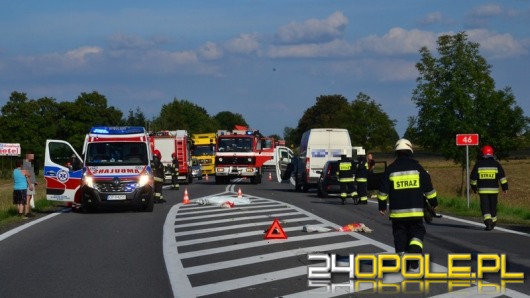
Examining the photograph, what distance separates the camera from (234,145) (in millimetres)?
53062

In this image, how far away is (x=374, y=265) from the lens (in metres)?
Answer: 12.6

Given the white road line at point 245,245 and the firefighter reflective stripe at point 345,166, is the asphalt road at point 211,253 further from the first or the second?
the firefighter reflective stripe at point 345,166

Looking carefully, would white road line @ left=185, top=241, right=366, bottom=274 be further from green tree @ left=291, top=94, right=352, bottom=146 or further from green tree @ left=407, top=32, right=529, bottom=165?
green tree @ left=291, top=94, right=352, bottom=146

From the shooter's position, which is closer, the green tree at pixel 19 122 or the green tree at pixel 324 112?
the green tree at pixel 19 122

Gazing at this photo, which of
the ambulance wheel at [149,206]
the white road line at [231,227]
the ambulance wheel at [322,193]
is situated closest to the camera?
the white road line at [231,227]

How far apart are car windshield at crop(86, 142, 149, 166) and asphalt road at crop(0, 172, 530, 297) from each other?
77.7 inches

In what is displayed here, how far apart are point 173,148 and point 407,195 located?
40259mm

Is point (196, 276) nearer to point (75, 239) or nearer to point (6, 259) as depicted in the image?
point (6, 259)

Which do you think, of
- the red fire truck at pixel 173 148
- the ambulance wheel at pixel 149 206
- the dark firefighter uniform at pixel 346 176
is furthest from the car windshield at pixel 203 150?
the ambulance wheel at pixel 149 206

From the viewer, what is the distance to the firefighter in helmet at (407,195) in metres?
11.5

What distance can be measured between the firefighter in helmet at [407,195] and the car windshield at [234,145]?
41.0 meters

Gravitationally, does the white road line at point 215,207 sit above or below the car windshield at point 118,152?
below

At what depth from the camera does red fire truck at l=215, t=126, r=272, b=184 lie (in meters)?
52.6

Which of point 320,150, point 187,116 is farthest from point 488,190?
point 187,116
